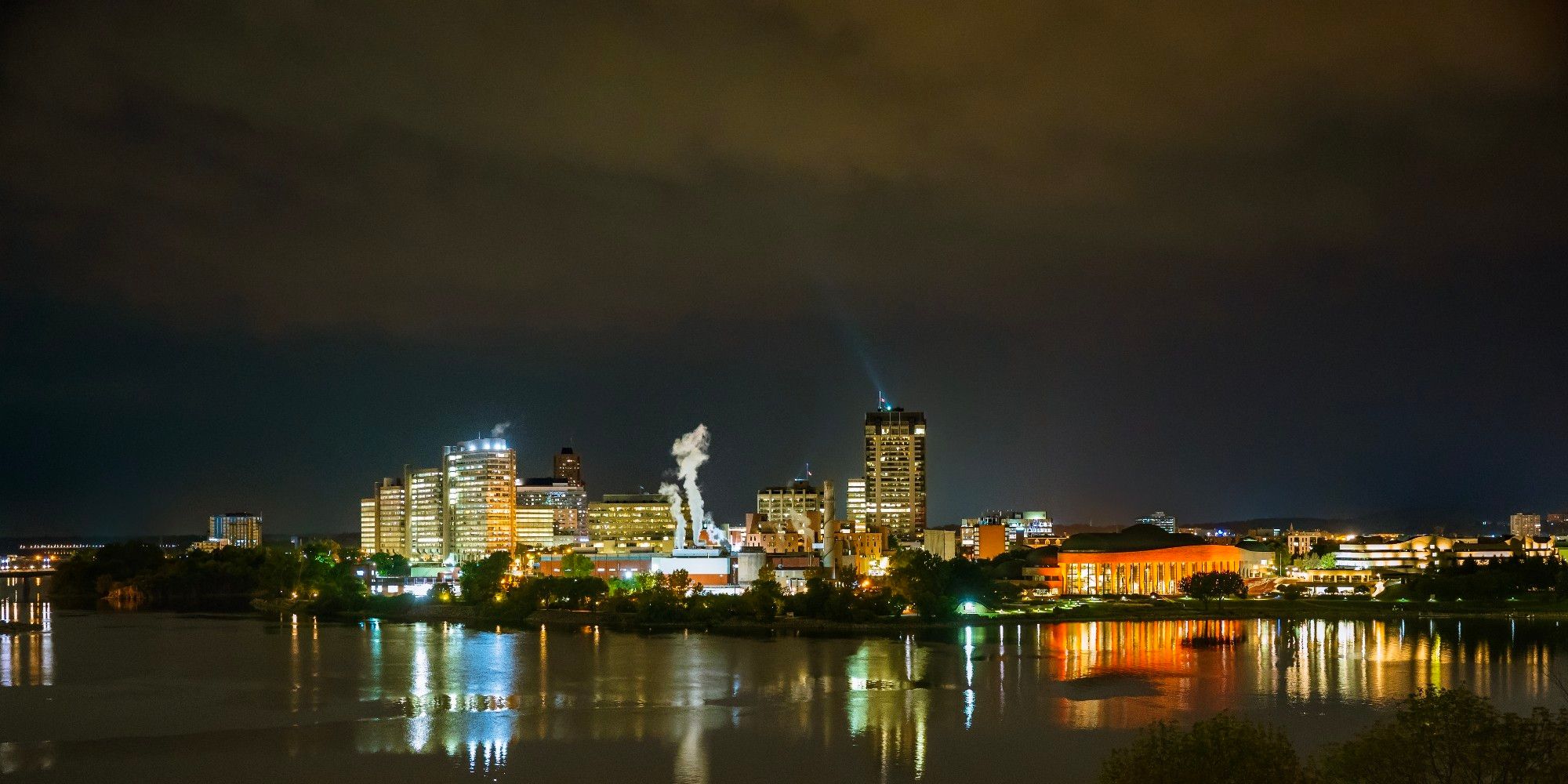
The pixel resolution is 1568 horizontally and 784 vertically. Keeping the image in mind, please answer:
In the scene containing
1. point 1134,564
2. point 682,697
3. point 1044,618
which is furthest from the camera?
point 1134,564

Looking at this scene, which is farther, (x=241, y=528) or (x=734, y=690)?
(x=241, y=528)

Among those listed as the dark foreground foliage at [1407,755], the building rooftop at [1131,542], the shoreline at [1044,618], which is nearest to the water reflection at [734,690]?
the shoreline at [1044,618]

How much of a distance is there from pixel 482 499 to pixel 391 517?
28.5 meters

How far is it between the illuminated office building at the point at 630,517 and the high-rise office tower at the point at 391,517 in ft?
88.2

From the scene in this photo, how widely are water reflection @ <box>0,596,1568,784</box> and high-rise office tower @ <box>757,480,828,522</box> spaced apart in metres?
59.0

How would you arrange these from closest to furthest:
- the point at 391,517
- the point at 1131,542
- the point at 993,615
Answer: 1. the point at 993,615
2. the point at 1131,542
3. the point at 391,517

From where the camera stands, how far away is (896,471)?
383 feet

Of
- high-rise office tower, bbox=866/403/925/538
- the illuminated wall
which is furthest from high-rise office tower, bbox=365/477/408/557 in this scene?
the illuminated wall

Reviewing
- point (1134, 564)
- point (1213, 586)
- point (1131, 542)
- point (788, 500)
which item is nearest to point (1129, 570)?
point (1134, 564)

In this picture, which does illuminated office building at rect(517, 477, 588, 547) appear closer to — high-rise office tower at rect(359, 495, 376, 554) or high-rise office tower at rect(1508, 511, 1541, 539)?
high-rise office tower at rect(359, 495, 376, 554)

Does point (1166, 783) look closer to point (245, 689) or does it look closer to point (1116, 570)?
point (245, 689)

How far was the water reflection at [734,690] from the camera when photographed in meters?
20.9

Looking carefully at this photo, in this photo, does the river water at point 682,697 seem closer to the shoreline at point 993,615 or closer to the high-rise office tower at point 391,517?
the shoreline at point 993,615

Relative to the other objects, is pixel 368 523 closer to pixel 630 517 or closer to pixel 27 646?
pixel 630 517
